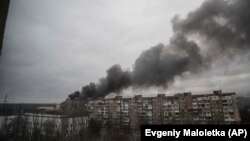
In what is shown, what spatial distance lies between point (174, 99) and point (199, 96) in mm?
1469

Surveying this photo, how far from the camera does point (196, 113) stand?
862cm

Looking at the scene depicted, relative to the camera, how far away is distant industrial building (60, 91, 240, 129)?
28.4 ft

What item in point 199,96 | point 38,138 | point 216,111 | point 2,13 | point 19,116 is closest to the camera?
point 2,13

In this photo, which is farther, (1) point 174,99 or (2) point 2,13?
(1) point 174,99

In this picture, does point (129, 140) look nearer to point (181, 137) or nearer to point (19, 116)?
point (181, 137)

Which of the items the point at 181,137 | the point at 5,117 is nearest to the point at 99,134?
the point at 5,117

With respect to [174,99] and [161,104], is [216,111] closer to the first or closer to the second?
[174,99]

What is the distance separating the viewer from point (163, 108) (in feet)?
39.7

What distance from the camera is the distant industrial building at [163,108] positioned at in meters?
8.66

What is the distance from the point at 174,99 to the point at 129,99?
3.42 m

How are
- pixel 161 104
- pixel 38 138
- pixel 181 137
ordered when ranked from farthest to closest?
1. pixel 161 104
2. pixel 38 138
3. pixel 181 137

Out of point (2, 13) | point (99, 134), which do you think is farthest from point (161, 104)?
point (2, 13)

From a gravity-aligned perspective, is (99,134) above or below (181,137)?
below

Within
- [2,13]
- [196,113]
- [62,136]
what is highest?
[2,13]
